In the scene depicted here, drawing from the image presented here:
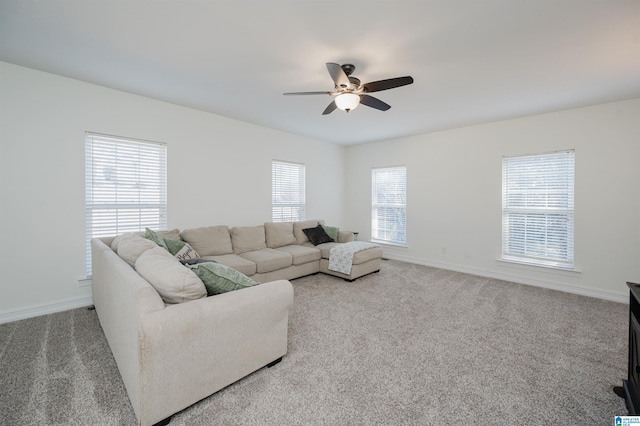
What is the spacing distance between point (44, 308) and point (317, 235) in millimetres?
Result: 3676

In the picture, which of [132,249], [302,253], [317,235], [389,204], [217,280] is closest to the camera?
[217,280]

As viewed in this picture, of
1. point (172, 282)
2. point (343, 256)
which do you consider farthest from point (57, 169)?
point (343, 256)

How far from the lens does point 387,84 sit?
240 centimetres

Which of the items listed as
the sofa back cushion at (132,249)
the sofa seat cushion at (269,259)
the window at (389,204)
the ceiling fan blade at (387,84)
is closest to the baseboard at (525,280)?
the window at (389,204)

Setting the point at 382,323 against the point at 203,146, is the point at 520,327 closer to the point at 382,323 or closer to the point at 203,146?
the point at 382,323

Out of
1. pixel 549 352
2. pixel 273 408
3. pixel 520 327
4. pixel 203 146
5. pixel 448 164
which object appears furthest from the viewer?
pixel 448 164

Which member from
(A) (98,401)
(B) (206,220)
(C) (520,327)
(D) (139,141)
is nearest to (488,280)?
(C) (520,327)

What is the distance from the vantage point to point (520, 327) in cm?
271

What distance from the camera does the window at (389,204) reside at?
5.65 meters

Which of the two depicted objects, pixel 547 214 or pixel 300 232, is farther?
pixel 300 232

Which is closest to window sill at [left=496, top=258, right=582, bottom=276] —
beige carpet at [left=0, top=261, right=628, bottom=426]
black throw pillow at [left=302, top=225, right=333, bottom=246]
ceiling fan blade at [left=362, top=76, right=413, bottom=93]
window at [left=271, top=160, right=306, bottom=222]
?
Answer: beige carpet at [left=0, top=261, right=628, bottom=426]

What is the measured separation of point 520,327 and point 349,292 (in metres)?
1.90

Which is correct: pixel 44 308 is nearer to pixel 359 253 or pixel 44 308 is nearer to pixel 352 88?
pixel 359 253

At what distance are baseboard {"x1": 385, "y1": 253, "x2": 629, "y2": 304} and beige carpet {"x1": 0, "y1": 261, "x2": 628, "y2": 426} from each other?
0.28 m
